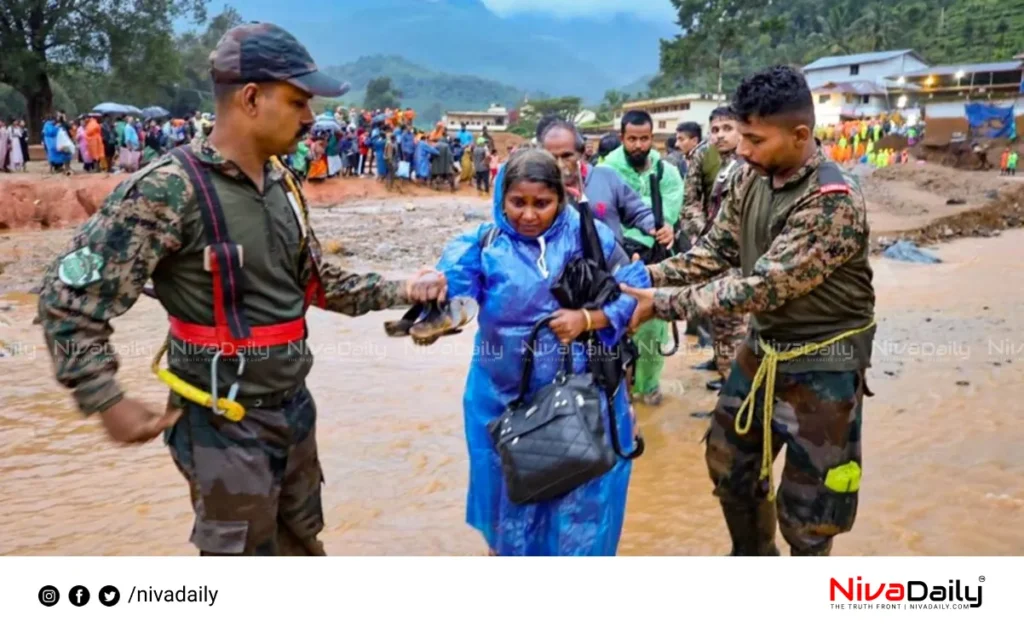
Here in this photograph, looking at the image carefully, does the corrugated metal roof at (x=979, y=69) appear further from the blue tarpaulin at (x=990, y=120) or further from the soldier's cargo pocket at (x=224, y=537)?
the soldier's cargo pocket at (x=224, y=537)

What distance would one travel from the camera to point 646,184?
521cm

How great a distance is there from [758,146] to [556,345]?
2.92ft

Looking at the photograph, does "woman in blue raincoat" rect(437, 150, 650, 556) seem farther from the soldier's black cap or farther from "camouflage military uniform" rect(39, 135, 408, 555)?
the soldier's black cap

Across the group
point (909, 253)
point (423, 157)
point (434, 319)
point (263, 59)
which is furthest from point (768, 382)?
point (423, 157)

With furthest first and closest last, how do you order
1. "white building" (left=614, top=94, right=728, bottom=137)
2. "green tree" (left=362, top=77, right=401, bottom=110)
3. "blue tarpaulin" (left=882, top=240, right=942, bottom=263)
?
"green tree" (left=362, top=77, right=401, bottom=110) → "white building" (left=614, top=94, right=728, bottom=137) → "blue tarpaulin" (left=882, top=240, right=942, bottom=263)

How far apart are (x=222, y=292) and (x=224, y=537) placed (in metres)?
0.65

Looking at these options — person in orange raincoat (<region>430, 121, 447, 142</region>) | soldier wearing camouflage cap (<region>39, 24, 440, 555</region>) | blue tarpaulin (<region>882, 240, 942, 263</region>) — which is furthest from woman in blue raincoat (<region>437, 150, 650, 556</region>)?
person in orange raincoat (<region>430, 121, 447, 142</region>)

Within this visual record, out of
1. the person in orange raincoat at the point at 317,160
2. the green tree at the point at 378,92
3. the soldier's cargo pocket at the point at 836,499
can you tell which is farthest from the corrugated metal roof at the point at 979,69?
the soldier's cargo pocket at the point at 836,499

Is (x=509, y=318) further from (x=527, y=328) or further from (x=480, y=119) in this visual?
(x=480, y=119)

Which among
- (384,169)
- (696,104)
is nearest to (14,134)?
(384,169)

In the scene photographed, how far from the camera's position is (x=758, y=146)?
254 cm

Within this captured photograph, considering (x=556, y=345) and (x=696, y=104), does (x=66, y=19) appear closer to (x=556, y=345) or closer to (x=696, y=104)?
(x=556, y=345)
